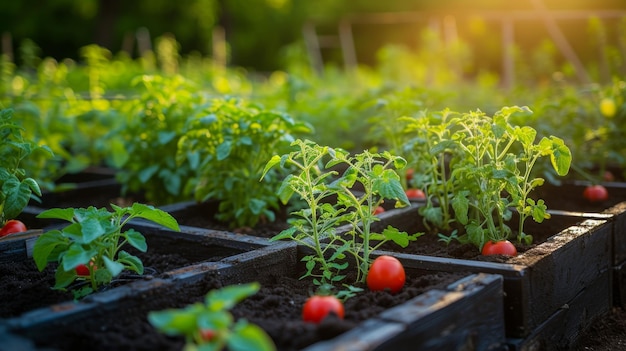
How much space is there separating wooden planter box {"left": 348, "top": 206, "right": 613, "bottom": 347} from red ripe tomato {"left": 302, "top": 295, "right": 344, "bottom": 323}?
718 mm

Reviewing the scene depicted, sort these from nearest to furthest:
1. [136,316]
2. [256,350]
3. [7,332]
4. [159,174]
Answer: [256,350]
[7,332]
[136,316]
[159,174]

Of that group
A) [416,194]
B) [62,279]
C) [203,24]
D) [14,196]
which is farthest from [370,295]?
[203,24]

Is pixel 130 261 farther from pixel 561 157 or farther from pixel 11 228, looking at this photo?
pixel 561 157

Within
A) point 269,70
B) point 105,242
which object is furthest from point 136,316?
point 269,70

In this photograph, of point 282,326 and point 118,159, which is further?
point 118,159

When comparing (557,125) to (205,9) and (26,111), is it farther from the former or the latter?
(205,9)

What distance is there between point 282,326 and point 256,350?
69 cm

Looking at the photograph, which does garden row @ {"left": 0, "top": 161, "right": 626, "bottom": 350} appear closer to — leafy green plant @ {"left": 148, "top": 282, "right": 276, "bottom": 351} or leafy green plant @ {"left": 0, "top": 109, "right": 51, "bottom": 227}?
leafy green plant @ {"left": 148, "top": 282, "right": 276, "bottom": 351}

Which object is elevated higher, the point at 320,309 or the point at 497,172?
the point at 497,172

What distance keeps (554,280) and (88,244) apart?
1862 millimetres

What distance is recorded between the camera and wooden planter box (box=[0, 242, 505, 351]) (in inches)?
81.7

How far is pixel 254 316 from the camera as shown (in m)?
2.53

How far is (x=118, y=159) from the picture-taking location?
495 centimetres

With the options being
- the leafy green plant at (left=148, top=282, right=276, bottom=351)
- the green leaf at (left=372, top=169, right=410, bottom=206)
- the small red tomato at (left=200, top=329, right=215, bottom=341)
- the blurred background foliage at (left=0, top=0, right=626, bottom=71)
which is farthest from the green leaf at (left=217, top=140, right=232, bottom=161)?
the blurred background foliage at (left=0, top=0, right=626, bottom=71)
